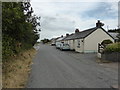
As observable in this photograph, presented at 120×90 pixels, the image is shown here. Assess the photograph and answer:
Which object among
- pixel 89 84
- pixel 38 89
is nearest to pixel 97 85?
pixel 89 84

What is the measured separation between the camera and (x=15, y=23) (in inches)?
510

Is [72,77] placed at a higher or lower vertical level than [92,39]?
lower

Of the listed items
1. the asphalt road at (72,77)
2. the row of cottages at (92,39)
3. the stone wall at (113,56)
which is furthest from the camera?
the row of cottages at (92,39)

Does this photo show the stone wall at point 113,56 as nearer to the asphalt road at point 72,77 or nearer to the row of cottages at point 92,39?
the asphalt road at point 72,77

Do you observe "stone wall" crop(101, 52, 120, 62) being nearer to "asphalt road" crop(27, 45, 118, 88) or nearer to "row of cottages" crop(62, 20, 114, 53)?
"asphalt road" crop(27, 45, 118, 88)

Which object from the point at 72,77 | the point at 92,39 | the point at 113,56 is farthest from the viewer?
the point at 92,39

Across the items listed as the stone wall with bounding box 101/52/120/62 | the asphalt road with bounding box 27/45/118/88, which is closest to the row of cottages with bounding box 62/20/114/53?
the stone wall with bounding box 101/52/120/62

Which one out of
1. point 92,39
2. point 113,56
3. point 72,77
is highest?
point 92,39

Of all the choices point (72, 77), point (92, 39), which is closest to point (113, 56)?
point (72, 77)

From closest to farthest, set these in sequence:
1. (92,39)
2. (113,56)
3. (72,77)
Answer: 1. (72,77)
2. (113,56)
3. (92,39)

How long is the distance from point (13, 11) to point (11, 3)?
0.60 meters

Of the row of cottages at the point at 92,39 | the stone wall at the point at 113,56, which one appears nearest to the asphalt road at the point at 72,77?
the stone wall at the point at 113,56

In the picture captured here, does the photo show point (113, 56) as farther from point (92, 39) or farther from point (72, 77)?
point (92, 39)

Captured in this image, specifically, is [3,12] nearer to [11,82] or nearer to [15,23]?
[15,23]
